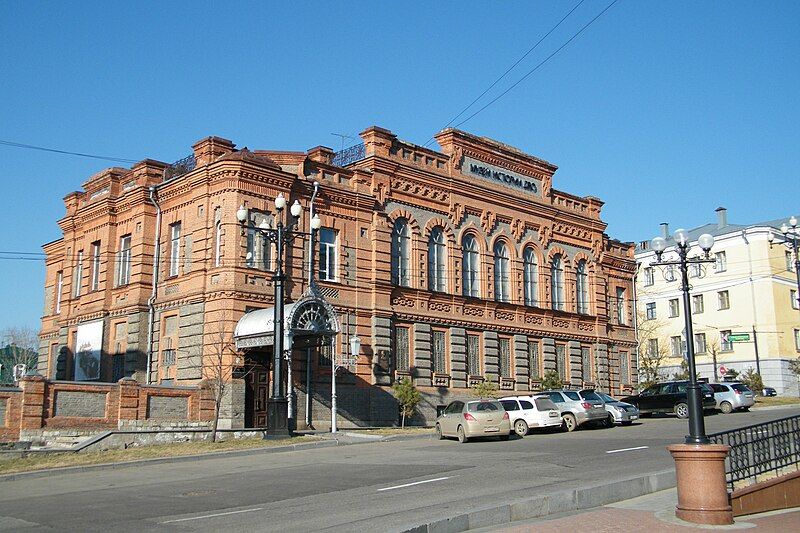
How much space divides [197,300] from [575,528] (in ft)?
80.0

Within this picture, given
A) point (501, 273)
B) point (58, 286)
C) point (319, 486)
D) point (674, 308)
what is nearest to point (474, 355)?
point (501, 273)

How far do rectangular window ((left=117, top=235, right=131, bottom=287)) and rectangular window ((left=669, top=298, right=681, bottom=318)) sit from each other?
5204 centimetres

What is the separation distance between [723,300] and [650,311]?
8109mm

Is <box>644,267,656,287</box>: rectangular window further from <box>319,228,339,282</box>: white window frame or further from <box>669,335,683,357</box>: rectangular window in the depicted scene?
<box>319,228,339,282</box>: white window frame

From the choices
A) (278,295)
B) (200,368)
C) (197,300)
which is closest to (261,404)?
(200,368)

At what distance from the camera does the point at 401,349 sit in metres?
38.8

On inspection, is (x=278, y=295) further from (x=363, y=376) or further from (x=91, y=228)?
(x=91, y=228)

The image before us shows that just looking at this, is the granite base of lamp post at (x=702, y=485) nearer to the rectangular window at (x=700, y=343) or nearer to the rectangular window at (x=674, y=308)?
the rectangular window at (x=700, y=343)

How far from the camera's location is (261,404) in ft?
109

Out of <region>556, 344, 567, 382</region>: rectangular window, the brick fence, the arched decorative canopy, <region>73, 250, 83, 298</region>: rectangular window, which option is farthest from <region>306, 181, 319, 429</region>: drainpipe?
<region>556, 344, 567, 382</region>: rectangular window

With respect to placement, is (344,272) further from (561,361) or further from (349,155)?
(561,361)

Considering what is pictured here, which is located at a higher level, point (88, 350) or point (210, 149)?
A: point (210, 149)

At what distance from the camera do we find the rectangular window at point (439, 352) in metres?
40.4

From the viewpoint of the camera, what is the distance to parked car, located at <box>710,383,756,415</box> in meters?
39.6
